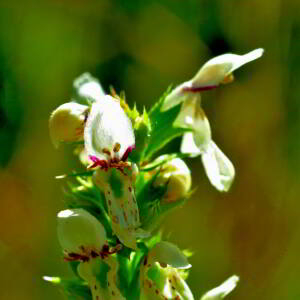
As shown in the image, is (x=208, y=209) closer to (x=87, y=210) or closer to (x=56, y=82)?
(x=56, y=82)

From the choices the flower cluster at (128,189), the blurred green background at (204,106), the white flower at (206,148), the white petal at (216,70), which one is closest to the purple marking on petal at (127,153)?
the flower cluster at (128,189)

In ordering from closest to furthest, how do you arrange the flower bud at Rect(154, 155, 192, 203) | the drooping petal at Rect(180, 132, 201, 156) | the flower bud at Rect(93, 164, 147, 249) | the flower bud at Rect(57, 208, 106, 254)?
1. the flower bud at Rect(93, 164, 147, 249)
2. the flower bud at Rect(57, 208, 106, 254)
3. the flower bud at Rect(154, 155, 192, 203)
4. the drooping petal at Rect(180, 132, 201, 156)

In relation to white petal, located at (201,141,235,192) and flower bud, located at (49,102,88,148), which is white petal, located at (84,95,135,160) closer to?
flower bud, located at (49,102,88,148)

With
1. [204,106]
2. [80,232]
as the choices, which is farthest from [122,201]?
[204,106]

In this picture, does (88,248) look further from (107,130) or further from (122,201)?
(107,130)

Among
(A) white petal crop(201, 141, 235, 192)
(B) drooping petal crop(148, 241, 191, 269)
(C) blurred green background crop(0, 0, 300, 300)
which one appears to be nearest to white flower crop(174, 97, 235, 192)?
(A) white petal crop(201, 141, 235, 192)

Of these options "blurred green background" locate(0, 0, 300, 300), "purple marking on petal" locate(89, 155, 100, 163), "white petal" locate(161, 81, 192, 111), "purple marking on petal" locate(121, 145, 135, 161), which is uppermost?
"purple marking on petal" locate(89, 155, 100, 163)
